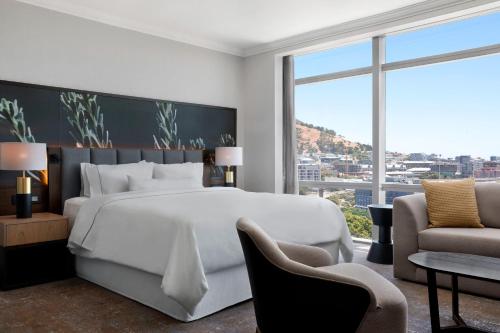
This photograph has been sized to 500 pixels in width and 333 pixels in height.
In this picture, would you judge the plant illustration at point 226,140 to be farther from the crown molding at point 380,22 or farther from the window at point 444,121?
the window at point 444,121

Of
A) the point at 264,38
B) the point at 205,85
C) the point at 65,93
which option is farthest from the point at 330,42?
the point at 65,93

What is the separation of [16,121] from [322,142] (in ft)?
12.7

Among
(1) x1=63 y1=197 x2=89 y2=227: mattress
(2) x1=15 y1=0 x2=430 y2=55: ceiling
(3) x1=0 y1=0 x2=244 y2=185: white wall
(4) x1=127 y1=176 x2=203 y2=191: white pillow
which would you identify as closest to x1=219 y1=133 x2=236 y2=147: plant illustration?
(3) x1=0 y1=0 x2=244 y2=185: white wall

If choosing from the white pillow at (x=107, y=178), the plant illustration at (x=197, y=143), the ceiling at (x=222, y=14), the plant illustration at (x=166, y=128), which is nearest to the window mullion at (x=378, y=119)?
the ceiling at (x=222, y=14)

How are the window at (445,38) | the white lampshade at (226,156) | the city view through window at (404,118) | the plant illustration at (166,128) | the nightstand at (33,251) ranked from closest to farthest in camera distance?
the nightstand at (33,251) < the window at (445,38) < the city view through window at (404,118) < the plant illustration at (166,128) < the white lampshade at (226,156)

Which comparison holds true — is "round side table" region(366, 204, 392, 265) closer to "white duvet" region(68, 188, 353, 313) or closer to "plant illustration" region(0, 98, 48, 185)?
"white duvet" region(68, 188, 353, 313)

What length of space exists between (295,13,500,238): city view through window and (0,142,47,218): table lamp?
3.65m

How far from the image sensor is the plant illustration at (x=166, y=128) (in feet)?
17.5

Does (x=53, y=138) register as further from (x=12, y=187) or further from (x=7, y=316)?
(x=7, y=316)

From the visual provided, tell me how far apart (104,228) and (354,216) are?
343cm

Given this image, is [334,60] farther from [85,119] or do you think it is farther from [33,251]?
[33,251]

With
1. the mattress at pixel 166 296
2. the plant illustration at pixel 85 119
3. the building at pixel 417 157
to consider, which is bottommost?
the mattress at pixel 166 296

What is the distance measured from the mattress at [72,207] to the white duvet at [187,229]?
284 millimetres

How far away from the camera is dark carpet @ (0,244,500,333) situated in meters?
2.68
